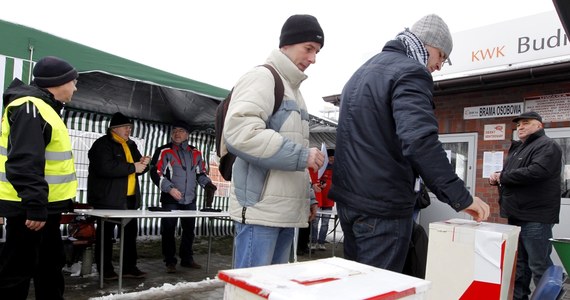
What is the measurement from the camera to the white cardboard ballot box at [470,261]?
1.78 meters

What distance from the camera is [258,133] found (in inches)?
72.9

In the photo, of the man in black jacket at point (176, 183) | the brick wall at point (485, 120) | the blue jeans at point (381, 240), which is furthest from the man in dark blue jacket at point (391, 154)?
the brick wall at point (485, 120)

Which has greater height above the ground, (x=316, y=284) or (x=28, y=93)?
(x=28, y=93)

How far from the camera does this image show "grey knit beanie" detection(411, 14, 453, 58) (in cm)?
214

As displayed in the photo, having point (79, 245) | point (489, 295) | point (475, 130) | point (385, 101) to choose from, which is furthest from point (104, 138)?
point (475, 130)

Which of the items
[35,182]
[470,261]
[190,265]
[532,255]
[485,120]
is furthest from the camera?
[485,120]

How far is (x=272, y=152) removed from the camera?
184cm

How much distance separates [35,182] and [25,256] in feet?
1.58

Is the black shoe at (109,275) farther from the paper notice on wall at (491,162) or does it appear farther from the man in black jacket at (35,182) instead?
the paper notice on wall at (491,162)

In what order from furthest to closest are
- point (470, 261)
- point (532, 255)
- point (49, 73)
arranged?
point (532, 255) < point (49, 73) < point (470, 261)

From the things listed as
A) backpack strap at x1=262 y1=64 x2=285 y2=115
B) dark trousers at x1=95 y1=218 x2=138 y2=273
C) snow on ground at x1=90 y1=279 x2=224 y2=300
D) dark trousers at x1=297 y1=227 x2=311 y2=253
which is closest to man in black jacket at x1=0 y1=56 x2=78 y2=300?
snow on ground at x1=90 y1=279 x2=224 y2=300

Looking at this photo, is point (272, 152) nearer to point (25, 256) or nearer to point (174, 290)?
point (25, 256)

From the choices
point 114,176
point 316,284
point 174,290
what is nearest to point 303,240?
point 174,290

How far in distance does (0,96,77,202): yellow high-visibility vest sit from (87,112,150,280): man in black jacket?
172 centimetres
